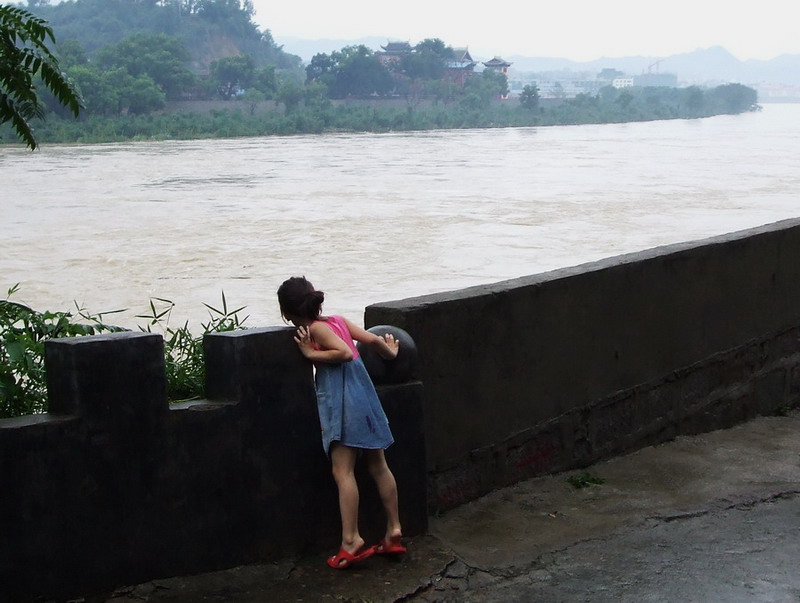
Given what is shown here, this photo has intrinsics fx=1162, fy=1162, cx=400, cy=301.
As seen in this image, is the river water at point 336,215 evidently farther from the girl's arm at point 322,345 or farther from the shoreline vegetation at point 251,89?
the girl's arm at point 322,345

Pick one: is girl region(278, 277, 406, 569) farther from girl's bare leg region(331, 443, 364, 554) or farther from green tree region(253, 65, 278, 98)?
green tree region(253, 65, 278, 98)

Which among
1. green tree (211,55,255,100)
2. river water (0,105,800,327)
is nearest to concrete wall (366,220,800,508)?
river water (0,105,800,327)

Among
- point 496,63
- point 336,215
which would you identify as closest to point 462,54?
point 496,63

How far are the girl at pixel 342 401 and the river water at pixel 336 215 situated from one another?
1393cm

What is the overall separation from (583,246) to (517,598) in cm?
2460

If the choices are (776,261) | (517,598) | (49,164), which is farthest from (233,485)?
(49,164)

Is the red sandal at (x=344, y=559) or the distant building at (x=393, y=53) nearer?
the red sandal at (x=344, y=559)

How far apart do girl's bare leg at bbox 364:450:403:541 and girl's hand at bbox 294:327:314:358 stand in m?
0.46

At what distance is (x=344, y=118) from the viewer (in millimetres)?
92125

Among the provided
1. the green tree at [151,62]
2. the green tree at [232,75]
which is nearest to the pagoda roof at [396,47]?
the green tree at [232,75]

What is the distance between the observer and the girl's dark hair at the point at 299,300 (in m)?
4.17

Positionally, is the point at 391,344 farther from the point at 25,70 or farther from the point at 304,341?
the point at 25,70

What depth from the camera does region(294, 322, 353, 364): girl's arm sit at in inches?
162

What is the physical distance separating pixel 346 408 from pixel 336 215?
30862mm
